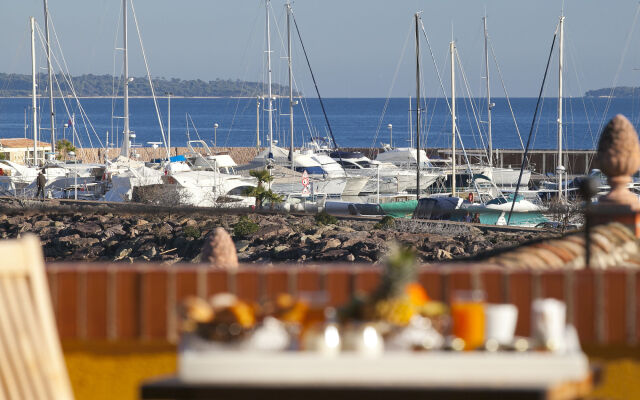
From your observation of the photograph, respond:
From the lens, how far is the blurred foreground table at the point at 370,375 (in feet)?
10.7

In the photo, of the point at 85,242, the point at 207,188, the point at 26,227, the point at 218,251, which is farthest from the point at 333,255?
the point at 218,251

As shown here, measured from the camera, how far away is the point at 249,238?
27.9 m

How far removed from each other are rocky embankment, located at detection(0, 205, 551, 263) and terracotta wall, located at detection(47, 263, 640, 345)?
1911cm

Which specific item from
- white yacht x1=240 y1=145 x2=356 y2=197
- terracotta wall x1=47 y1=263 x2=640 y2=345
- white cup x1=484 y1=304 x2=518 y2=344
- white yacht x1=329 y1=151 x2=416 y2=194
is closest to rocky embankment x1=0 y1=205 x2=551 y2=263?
white yacht x1=240 y1=145 x2=356 y2=197

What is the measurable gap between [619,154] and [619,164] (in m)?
0.09

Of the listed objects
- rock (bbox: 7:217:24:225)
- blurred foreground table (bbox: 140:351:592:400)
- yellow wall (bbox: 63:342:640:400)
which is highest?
blurred foreground table (bbox: 140:351:592:400)

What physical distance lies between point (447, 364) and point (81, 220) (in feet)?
99.3

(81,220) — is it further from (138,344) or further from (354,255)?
(138,344)

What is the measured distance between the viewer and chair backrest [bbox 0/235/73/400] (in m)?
3.67

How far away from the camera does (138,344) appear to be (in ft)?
14.7

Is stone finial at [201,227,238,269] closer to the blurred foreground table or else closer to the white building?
the blurred foreground table

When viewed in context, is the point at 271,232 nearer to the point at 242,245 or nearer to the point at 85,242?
the point at 242,245

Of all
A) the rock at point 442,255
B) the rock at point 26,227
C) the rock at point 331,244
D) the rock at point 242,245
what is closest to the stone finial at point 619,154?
the rock at point 442,255

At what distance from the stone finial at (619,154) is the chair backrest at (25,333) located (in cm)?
529
